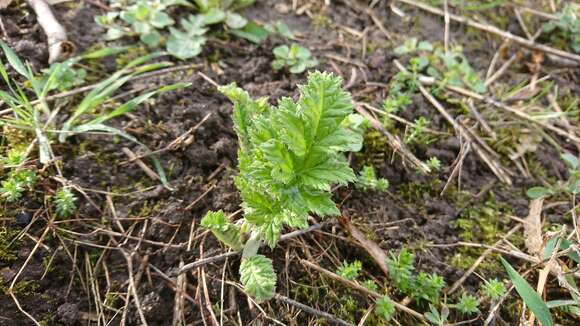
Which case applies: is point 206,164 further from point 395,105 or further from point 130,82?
point 395,105

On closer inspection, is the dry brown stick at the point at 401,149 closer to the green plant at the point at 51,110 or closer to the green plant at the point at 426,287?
the green plant at the point at 426,287

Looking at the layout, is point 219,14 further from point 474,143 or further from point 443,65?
point 474,143

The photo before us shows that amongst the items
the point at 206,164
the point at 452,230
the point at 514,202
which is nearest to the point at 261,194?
the point at 206,164

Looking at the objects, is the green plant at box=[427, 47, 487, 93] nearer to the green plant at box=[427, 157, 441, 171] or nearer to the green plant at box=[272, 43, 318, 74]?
the green plant at box=[427, 157, 441, 171]

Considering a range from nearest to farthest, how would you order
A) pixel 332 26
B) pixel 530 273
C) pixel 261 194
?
pixel 261 194
pixel 530 273
pixel 332 26

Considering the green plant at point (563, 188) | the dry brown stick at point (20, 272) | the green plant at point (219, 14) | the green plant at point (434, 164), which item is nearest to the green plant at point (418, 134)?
the green plant at point (434, 164)

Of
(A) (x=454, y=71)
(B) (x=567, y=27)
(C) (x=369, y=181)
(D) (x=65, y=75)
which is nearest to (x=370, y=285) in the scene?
(C) (x=369, y=181)

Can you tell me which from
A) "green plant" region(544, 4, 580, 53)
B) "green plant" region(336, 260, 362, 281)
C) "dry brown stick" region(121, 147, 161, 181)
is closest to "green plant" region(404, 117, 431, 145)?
"green plant" region(336, 260, 362, 281)
